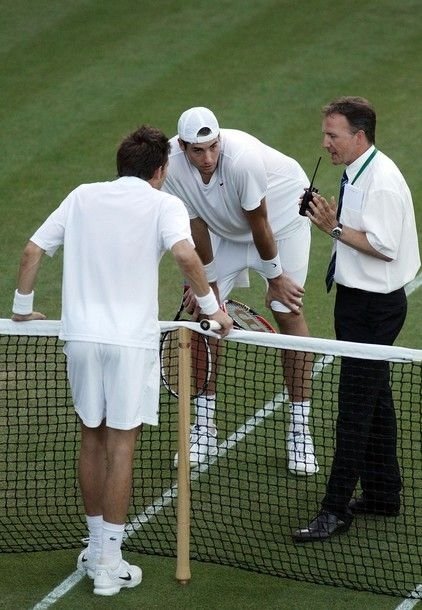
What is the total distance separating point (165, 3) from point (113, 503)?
1217 centimetres

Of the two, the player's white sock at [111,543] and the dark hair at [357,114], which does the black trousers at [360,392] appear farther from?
the player's white sock at [111,543]

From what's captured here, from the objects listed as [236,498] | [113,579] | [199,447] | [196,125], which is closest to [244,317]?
[199,447]

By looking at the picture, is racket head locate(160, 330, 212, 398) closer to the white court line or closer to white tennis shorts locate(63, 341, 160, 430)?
the white court line

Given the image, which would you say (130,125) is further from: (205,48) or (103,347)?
(103,347)

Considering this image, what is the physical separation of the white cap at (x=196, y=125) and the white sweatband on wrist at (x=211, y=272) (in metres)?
1.06

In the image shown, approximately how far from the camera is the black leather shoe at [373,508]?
808 cm

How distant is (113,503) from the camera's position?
7.18m

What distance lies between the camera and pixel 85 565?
7516mm

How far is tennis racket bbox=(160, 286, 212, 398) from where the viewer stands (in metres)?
8.64

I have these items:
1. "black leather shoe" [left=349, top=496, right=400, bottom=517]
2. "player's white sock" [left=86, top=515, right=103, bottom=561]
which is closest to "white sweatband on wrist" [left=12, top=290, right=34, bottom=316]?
"player's white sock" [left=86, top=515, right=103, bottom=561]

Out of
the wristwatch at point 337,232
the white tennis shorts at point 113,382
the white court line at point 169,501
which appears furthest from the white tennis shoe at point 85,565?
the wristwatch at point 337,232

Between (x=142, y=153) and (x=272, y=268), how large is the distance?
2013 mm

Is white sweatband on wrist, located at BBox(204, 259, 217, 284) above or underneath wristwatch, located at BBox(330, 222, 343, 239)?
underneath

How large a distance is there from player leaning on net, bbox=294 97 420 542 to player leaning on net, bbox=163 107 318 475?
47cm
